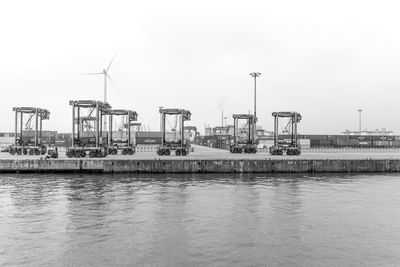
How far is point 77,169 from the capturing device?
40562 millimetres

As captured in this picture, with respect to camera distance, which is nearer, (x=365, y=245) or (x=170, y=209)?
(x=365, y=245)

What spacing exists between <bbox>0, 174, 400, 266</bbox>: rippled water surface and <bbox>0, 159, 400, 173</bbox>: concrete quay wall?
10120 mm

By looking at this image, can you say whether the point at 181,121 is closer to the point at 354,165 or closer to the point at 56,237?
the point at 354,165

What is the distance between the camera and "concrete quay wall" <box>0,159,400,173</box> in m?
40.2

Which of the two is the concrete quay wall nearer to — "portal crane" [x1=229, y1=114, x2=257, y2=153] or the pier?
the pier

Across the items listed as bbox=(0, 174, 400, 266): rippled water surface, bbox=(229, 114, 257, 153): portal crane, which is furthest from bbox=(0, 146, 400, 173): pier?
bbox=(229, 114, 257, 153): portal crane

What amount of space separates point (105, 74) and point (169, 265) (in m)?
63.3

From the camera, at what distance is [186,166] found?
1618 inches

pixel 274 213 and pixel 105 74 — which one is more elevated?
pixel 105 74

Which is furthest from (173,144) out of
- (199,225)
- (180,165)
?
(199,225)

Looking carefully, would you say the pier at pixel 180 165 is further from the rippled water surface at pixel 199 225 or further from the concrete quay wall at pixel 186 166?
Answer: the rippled water surface at pixel 199 225

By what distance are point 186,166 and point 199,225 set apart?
23892mm

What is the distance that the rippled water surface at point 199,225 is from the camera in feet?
42.4

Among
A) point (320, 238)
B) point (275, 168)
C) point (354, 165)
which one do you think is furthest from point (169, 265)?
point (354, 165)
